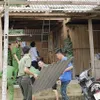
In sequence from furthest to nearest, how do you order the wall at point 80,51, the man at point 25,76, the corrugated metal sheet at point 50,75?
the wall at point 80,51 → the man at point 25,76 → the corrugated metal sheet at point 50,75

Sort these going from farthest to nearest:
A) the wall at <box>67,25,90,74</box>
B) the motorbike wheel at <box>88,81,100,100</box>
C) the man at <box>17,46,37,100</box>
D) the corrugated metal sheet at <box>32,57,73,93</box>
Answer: the wall at <box>67,25,90,74</box>
the motorbike wheel at <box>88,81,100,100</box>
the man at <box>17,46,37,100</box>
the corrugated metal sheet at <box>32,57,73,93</box>

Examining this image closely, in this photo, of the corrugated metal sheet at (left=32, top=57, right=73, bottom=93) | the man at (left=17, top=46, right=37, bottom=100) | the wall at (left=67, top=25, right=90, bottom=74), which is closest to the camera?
the corrugated metal sheet at (left=32, top=57, right=73, bottom=93)

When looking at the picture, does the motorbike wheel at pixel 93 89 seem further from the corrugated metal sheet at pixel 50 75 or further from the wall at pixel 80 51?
the wall at pixel 80 51

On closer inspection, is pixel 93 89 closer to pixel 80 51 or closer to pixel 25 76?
pixel 25 76

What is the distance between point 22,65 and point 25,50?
0.38m

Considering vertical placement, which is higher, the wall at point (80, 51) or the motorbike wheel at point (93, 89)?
the wall at point (80, 51)

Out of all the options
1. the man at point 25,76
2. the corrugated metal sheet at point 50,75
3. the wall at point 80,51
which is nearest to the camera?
the corrugated metal sheet at point 50,75

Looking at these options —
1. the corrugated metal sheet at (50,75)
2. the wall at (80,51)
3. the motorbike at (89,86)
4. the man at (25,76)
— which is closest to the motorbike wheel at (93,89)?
the motorbike at (89,86)

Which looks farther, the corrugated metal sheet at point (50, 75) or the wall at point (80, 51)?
the wall at point (80, 51)

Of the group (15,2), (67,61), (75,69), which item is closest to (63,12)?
(75,69)

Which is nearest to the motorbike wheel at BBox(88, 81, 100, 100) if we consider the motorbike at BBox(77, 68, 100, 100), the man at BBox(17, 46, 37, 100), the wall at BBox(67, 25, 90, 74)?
the motorbike at BBox(77, 68, 100, 100)

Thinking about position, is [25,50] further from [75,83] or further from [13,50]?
[75,83]

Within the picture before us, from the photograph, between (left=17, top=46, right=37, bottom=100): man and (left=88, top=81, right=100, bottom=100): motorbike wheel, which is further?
(left=88, top=81, right=100, bottom=100): motorbike wheel

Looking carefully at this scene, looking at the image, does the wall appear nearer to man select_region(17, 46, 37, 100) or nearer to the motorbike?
the motorbike
